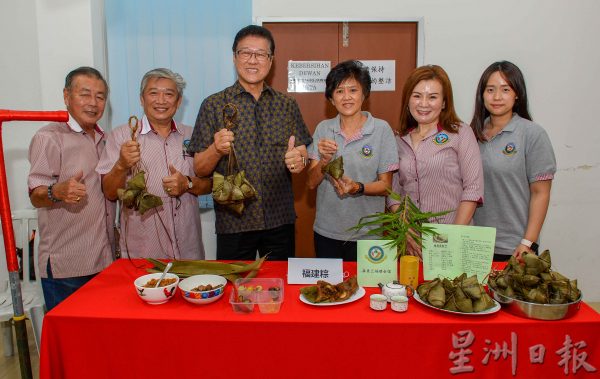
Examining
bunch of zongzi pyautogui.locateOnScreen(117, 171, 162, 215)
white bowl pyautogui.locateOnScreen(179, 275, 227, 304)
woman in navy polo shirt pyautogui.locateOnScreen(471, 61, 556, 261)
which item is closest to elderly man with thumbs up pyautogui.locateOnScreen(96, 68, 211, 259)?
bunch of zongzi pyautogui.locateOnScreen(117, 171, 162, 215)

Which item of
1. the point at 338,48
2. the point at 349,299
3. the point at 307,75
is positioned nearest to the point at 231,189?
the point at 349,299

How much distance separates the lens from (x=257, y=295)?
4.80 ft

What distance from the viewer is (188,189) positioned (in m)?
2.21

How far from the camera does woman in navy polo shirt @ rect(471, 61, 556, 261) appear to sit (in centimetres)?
207

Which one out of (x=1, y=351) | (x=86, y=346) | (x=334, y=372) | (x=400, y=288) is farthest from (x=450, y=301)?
(x=1, y=351)

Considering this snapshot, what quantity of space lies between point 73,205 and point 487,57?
2992 millimetres

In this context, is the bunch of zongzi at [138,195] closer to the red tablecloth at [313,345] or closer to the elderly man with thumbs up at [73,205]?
the elderly man with thumbs up at [73,205]

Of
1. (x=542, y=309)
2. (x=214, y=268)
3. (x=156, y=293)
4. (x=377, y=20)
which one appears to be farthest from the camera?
(x=377, y=20)

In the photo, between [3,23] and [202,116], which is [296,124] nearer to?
[202,116]

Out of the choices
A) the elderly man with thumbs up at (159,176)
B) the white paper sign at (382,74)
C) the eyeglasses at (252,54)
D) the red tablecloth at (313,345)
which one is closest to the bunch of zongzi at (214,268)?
the red tablecloth at (313,345)

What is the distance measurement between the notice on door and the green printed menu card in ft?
6.29

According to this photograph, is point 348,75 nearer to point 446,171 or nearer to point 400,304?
point 446,171

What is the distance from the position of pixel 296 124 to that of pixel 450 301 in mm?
1268

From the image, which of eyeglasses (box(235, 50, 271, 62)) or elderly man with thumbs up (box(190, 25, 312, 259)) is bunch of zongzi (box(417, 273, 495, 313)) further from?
eyeglasses (box(235, 50, 271, 62))
